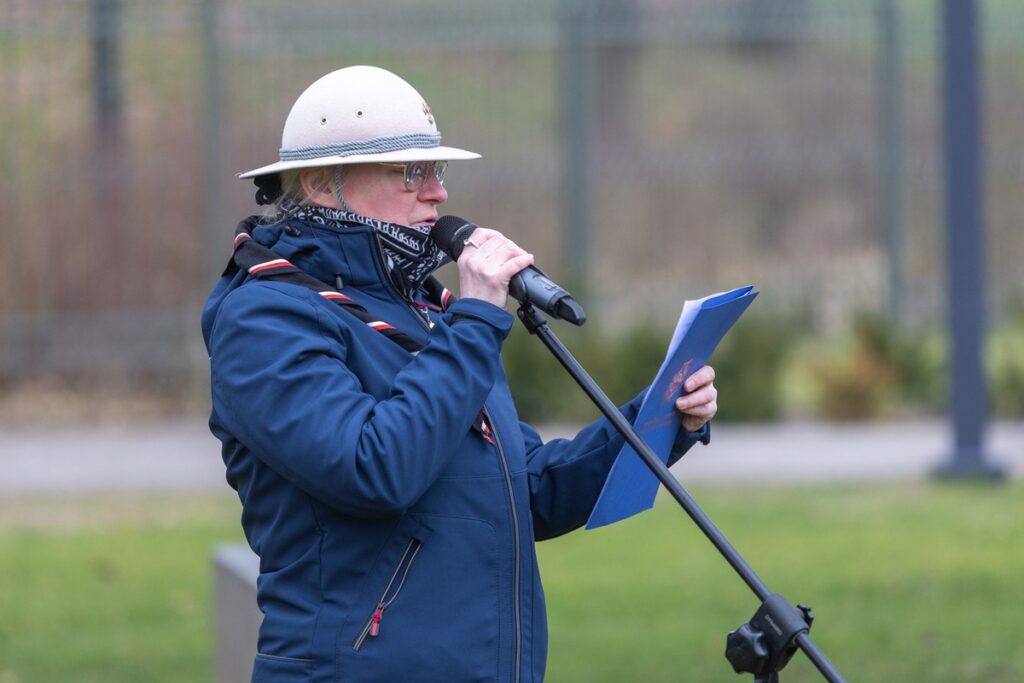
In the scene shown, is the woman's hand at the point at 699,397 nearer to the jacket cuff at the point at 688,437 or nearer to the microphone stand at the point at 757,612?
the jacket cuff at the point at 688,437

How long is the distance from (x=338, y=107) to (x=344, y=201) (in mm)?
162

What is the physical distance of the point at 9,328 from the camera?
13438 millimetres

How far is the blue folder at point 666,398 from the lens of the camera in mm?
3076

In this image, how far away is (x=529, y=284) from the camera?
2924mm

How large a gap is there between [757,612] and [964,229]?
7.40 metres

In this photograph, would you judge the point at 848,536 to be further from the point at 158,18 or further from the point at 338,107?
the point at 158,18

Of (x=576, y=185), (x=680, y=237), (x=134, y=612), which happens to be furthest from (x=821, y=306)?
(x=134, y=612)

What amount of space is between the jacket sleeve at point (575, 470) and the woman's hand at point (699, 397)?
84 mm

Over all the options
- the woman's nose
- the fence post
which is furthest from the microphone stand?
the fence post

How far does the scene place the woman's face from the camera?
3.05 metres

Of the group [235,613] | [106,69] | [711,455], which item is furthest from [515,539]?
[106,69]

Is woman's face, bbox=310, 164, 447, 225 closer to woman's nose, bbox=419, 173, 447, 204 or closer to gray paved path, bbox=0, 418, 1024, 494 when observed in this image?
woman's nose, bbox=419, 173, 447, 204

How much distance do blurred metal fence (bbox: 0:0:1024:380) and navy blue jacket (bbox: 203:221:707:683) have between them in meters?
9.93

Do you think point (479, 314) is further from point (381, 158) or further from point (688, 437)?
point (688, 437)
